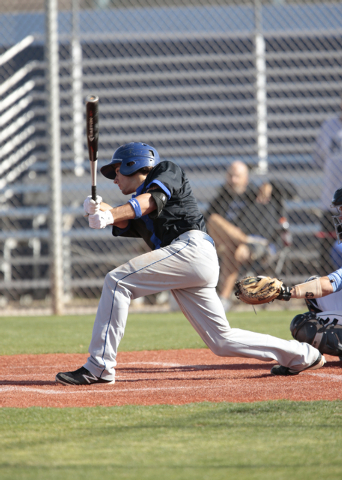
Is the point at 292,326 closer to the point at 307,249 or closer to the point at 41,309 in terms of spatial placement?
the point at 41,309

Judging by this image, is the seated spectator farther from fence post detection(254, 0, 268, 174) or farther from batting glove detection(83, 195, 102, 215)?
batting glove detection(83, 195, 102, 215)

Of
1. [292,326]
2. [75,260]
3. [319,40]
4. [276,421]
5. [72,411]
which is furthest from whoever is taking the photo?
[319,40]

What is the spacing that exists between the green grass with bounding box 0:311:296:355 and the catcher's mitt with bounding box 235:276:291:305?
1.79m

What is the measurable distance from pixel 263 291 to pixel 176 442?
168 cm

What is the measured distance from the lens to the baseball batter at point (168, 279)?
3803 mm

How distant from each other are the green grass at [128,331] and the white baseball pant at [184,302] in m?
1.75

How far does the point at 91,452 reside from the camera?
238 cm

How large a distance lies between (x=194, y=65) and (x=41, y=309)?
740cm

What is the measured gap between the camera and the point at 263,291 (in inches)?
159

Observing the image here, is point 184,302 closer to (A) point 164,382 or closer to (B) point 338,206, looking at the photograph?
(A) point 164,382

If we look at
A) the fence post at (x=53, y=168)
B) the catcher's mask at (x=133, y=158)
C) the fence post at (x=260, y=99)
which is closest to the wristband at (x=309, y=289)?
the catcher's mask at (x=133, y=158)

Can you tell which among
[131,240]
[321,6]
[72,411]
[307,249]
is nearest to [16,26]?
[131,240]

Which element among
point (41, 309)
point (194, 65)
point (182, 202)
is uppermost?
point (194, 65)

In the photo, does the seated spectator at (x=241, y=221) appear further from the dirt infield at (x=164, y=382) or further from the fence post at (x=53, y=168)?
the dirt infield at (x=164, y=382)
